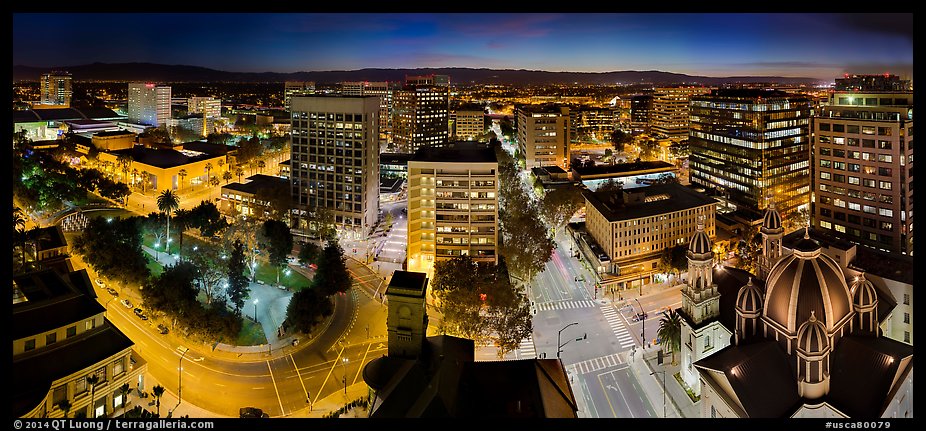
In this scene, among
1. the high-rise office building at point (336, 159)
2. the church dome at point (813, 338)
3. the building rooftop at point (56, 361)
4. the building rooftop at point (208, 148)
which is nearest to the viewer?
the building rooftop at point (56, 361)

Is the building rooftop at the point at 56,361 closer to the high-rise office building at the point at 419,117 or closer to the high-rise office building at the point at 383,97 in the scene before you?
the high-rise office building at the point at 419,117

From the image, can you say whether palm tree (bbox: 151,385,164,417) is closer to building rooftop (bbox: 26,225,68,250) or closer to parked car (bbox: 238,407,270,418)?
parked car (bbox: 238,407,270,418)

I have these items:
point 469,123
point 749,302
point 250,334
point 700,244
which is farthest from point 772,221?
point 469,123

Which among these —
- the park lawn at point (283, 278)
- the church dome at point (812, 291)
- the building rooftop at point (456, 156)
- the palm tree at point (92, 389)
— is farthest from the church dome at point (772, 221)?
the palm tree at point (92, 389)

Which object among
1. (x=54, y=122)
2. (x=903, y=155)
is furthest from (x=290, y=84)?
(x=903, y=155)

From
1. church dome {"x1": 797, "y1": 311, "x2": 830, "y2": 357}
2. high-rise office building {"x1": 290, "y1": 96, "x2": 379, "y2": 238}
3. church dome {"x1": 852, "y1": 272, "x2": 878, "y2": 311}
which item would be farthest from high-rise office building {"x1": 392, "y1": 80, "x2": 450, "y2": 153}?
church dome {"x1": 797, "y1": 311, "x2": 830, "y2": 357}
